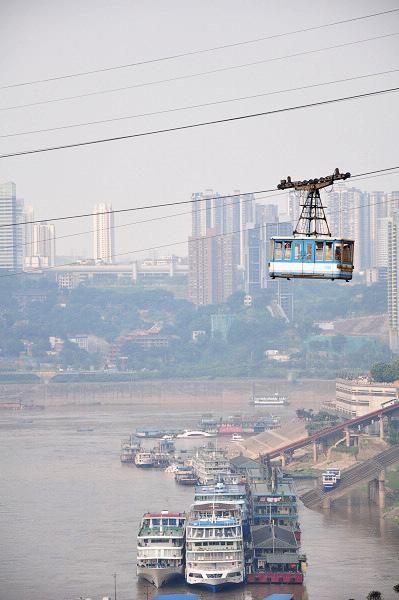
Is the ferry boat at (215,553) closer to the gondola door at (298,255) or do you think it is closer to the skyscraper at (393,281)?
the gondola door at (298,255)

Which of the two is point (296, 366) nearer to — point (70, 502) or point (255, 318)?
point (255, 318)

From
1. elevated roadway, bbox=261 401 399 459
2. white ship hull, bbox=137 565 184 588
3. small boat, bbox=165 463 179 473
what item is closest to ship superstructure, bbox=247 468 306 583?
white ship hull, bbox=137 565 184 588

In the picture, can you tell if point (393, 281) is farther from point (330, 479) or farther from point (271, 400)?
point (330, 479)

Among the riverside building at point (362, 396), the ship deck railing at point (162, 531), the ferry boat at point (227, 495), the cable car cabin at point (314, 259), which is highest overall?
the cable car cabin at point (314, 259)

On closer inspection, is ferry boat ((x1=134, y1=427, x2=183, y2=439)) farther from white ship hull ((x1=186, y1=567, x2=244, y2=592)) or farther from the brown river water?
white ship hull ((x1=186, y1=567, x2=244, y2=592))

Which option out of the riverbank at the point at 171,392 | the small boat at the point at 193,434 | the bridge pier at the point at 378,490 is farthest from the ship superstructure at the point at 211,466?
the riverbank at the point at 171,392

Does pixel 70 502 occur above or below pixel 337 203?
below

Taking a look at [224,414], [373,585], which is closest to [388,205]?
[224,414]
